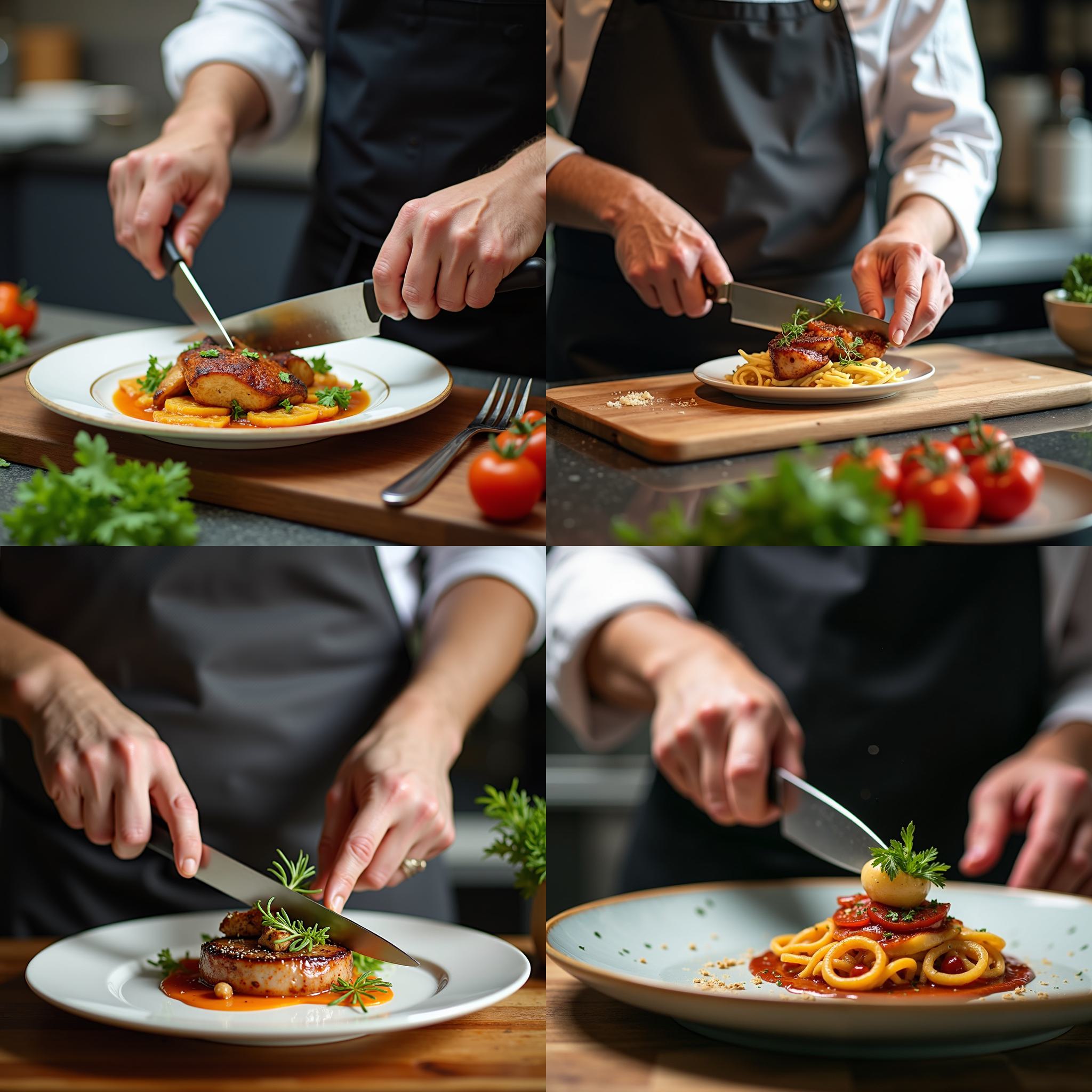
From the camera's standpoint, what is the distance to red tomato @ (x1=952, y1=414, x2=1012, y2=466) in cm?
79

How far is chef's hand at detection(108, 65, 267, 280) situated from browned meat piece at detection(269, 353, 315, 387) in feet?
0.63

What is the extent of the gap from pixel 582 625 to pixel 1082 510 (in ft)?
2.26

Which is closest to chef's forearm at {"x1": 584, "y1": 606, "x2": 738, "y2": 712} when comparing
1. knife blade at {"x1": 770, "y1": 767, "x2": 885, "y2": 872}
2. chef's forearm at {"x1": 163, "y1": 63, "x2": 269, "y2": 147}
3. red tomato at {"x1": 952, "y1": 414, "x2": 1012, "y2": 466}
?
knife blade at {"x1": 770, "y1": 767, "x2": 885, "y2": 872}

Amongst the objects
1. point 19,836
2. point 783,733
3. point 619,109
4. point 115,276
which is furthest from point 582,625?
point 115,276

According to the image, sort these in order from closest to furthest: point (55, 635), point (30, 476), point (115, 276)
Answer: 1. point (30, 476)
2. point (55, 635)
3. point (115, 276)

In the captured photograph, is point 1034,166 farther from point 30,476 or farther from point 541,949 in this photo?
point 30,476

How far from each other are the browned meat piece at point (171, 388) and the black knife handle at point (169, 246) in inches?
8.1

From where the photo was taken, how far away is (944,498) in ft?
2.42

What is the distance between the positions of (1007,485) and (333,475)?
1.58 feet

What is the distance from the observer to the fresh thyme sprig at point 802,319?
3.44ft

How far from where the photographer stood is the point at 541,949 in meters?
1.14

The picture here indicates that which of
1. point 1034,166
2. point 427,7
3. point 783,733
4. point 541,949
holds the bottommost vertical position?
point 541,949

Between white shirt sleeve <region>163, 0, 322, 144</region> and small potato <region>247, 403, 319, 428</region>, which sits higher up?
white shirt sleeve <region>163, 0, 322, 144</region>

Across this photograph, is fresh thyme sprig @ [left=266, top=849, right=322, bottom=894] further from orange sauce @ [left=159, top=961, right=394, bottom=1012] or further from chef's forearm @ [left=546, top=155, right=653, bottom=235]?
chef's forearm @ [left=546, top=155, right=653, bottom=235]
